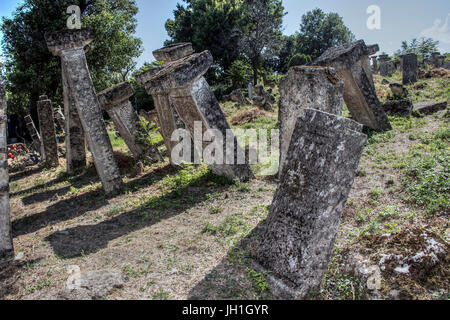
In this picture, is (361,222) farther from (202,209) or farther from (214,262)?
(202,209)

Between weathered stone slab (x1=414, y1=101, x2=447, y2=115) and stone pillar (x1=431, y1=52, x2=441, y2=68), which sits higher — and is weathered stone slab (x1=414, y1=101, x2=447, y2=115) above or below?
below

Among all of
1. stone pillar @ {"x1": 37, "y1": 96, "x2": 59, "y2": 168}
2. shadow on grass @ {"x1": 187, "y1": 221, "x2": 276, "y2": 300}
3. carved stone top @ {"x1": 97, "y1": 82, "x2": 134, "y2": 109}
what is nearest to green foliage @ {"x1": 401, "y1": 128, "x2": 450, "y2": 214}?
shadow on grass @ {"x1": 187, "y1": 221, "x2": 276, "y2": 300}

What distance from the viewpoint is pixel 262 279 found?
320 centimetres

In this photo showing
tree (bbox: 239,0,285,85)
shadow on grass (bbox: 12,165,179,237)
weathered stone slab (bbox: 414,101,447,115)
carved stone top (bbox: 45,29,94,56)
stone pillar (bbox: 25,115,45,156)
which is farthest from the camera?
tree (bbox: 239,0,285,85)

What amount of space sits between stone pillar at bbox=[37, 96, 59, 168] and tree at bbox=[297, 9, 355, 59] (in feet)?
114

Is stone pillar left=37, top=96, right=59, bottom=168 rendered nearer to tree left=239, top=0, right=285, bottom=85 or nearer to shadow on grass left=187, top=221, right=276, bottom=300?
shadow on grass left=187, top=221, right=276, bottom=300

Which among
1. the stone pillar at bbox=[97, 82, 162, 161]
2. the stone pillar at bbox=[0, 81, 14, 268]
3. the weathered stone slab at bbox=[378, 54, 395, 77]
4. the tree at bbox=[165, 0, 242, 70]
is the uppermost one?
the tree at bbox=[165, 0, 242, 70]

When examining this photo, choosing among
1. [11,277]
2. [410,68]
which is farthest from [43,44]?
[410,68]

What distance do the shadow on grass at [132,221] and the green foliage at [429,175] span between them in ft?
10.3

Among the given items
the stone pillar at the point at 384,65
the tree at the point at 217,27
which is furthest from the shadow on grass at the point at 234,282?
the tree at the point at 217,27

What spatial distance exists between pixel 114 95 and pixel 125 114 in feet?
1.96

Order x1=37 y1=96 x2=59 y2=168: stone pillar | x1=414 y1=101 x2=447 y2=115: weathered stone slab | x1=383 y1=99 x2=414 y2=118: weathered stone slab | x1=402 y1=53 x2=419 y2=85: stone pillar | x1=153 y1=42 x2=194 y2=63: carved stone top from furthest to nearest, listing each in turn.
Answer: x1=402 y1=53 x2=419 y2=85: stone pillar
x1=37 y1=96 x2=59 y2=168: stone pillar
x1=414 y1=101 x2=447 y2=115: weathered stone slab
x1=383 y1=99 x2=414 y2=118: weathered stone slab
x1=153 y1=42 x2=194 y2=63: carved stone top

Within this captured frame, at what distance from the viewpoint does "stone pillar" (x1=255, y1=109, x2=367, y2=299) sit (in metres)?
2.94

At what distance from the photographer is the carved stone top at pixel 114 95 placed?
7973 mm
